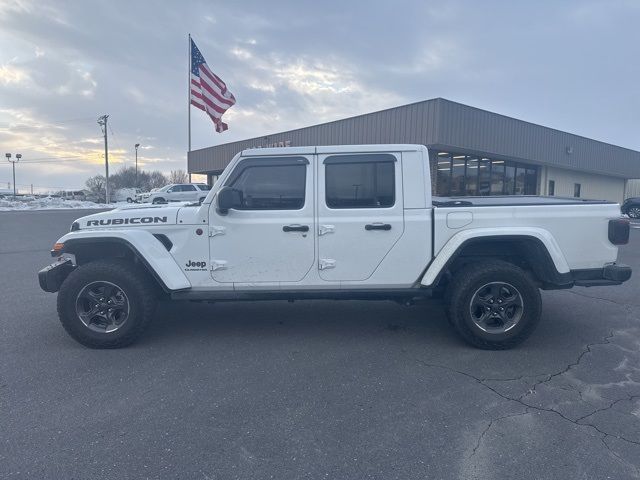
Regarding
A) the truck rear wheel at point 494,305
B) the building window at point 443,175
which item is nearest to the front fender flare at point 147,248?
the truck rear wheel at point 494,305

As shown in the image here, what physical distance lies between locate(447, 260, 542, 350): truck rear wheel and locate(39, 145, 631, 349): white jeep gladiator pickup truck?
0.01 meters

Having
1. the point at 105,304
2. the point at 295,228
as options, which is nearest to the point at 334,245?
the point at 295,228

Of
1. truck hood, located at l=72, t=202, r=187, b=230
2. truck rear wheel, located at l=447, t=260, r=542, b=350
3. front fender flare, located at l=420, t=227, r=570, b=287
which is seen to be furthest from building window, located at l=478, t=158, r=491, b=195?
truck hood, located at l=72, t=202, r=187, b=230

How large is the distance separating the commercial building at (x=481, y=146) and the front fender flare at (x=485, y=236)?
43.8 feet

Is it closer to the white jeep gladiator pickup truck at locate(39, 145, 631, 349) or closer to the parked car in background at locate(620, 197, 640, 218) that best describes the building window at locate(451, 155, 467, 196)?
the parked car in background at locate(620, 197, 640, 218)

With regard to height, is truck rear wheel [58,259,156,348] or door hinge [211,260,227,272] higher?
door hinge [211,260,227,272]

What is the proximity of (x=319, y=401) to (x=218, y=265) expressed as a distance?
1735 millimetres

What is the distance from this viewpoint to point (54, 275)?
4316mm

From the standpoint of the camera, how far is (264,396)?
3273 millimetres

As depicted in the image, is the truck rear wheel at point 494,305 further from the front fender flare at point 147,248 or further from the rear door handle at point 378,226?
the front fender flare at point 147,248

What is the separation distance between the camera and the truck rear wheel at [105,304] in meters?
4.10

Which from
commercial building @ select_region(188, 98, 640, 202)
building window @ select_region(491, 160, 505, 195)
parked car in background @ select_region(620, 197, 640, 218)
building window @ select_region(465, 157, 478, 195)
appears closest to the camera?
commercial building @ select_region(188, 98, 640, 202)

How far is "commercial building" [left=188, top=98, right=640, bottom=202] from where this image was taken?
1742cm

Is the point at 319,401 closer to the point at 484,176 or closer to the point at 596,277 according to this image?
the point at 596,277
